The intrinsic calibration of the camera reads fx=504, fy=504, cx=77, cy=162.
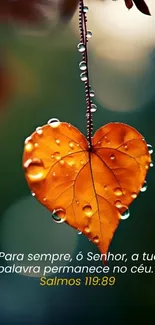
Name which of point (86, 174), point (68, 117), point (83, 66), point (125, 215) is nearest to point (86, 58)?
point (83, 66)

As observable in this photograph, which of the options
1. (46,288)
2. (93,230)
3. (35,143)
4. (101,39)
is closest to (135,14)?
(101,39)

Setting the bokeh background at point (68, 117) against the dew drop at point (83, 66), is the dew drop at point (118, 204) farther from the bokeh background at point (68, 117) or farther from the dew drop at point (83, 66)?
the dew drop at point (83, 66)

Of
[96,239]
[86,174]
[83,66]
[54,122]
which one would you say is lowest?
[96,239]

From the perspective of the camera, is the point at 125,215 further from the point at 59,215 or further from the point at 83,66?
the point at 83,66

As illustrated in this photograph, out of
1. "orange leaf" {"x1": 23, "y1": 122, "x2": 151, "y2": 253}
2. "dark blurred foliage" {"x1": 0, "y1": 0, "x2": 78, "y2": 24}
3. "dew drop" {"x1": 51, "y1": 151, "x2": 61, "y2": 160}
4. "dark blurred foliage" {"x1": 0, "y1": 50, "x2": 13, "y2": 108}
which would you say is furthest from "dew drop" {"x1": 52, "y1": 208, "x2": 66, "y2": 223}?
"dark blurred foliage" {"x1": 0, "y1": 0, "x2": 78, "y2": 24}

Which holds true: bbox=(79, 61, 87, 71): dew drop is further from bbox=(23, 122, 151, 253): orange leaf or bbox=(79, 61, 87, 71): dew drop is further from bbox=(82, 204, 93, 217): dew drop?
bbox=(82, 204, 93, 217): dew drop

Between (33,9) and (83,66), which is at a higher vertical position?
(33,9)

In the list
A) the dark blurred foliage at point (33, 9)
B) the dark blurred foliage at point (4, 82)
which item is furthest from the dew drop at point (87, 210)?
the dark blurred foliage at point (33, 9)

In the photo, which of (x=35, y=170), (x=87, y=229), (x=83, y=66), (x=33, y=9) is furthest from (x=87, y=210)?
(x=33, y=9)
